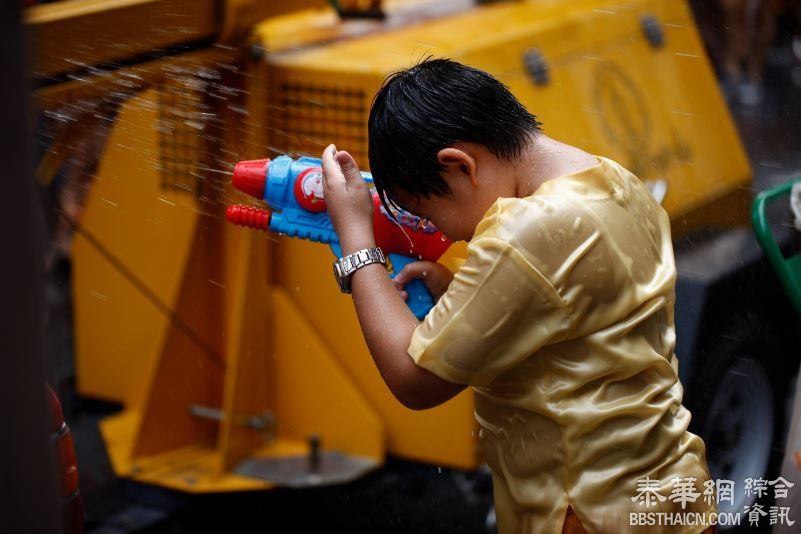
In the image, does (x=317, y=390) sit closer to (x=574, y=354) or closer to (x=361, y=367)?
(x=361, y=367)

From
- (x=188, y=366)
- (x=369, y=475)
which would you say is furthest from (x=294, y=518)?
(x=188, y=366)

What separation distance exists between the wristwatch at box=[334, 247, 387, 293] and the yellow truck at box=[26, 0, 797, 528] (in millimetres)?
1248

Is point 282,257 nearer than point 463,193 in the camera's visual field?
No

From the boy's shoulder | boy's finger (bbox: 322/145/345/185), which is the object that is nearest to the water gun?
boy's finger (bbox: 322/145/345/185)

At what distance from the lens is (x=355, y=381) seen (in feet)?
12.1

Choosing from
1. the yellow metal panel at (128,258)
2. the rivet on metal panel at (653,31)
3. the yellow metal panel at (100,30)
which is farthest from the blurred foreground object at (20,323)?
the rivet on metal panel at (653,31)

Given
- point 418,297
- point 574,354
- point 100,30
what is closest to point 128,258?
point 100,30

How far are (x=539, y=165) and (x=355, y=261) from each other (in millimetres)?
337

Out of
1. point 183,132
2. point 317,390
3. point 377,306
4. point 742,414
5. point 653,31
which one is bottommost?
point 742,414

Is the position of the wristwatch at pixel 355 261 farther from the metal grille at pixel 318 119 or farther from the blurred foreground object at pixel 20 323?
the metal grille at pixel 318 119

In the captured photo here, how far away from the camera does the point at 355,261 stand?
192cm

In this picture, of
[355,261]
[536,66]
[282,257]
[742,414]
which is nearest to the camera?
[355,261]

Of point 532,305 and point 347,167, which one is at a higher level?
point 347,167

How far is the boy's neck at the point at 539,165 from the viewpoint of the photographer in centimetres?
192
